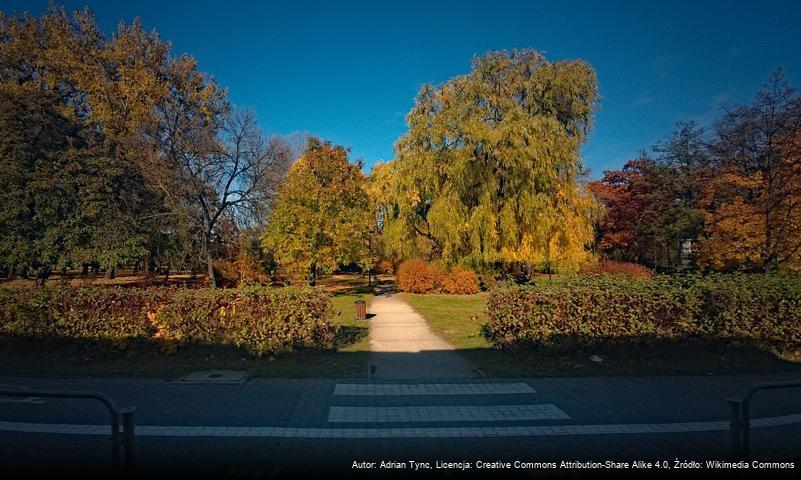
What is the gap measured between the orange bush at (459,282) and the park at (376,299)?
0.13 metres

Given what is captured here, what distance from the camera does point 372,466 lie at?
4.34m

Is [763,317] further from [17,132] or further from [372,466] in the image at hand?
[17,132]

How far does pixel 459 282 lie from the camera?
23859 mm

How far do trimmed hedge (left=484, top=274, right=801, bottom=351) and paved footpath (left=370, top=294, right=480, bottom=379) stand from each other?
1.45 m

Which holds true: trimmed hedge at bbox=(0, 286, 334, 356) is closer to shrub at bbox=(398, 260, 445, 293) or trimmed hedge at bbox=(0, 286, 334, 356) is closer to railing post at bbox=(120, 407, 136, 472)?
railing post at bbox=(120, 407, 136, 472)

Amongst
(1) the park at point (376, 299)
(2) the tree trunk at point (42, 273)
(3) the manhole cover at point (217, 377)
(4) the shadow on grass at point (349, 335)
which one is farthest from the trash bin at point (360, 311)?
(2) the tree trunk at point (42, 273)

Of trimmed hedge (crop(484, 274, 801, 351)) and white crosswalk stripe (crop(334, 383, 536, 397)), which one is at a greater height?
trimmed hedge (crop(484, 274, 801, 351))

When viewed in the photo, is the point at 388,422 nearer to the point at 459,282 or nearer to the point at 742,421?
the point at 742,421

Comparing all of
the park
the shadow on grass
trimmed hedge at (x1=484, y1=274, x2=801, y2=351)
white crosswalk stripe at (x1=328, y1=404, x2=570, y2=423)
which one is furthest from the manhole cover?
trimmed hedge at (x1=484, y1=274, x2=801, y2=351)

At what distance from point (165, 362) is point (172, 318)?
94 centimetres

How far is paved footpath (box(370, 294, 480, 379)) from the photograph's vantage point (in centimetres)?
812

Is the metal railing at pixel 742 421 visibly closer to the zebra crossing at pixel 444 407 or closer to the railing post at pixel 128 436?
the zebra crossing at pixel 444 407

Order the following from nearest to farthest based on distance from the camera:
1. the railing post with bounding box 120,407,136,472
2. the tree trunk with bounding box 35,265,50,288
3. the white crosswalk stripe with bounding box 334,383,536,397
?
the railing post with bounding box 120,407,136,472
the white crosswalk stripe with bounding box 334,383,536,397
the tree trunk with bounding box 35,265,50,288

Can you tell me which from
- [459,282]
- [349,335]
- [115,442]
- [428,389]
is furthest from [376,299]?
[115,442]
